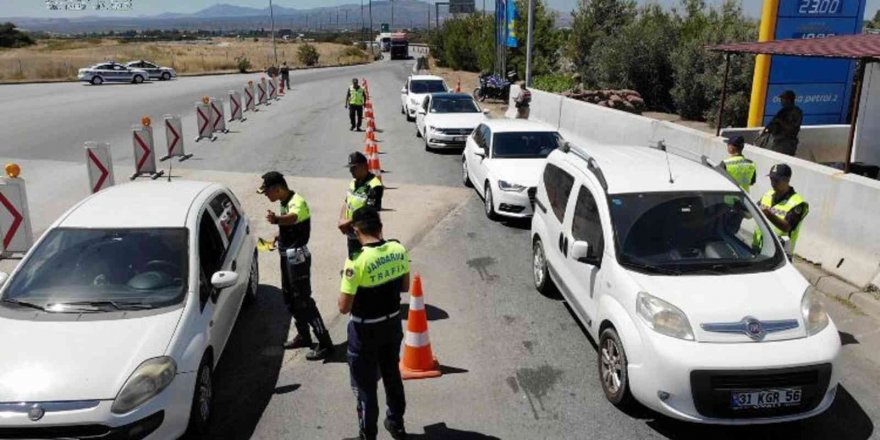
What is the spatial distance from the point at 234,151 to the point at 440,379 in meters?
13.7

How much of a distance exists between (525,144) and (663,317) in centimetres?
743

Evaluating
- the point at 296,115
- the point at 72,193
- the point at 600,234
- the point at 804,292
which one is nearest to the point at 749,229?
the point at 804,292

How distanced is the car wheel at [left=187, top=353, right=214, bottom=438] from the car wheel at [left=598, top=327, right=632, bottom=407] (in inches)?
125

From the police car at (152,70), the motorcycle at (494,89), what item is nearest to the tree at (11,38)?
the police car at (152,70)

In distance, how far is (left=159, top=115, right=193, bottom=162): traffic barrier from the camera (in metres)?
16.4

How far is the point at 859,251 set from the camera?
8102mm

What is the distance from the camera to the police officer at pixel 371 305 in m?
4.62

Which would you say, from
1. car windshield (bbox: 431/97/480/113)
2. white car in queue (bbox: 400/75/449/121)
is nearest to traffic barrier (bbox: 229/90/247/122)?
white car in queue (bbox: 400/75/449/121)

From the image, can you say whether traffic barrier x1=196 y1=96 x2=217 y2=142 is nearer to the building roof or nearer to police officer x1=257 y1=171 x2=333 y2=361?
the building roof

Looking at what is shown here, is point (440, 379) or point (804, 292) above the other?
point (804, 292)

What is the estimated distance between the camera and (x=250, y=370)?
6.33m

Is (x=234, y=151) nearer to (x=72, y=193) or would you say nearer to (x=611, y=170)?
(x=72, y=193)

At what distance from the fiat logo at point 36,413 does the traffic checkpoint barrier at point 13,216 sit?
590 cm

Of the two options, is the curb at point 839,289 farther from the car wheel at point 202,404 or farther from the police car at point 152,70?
the police car at point 152,70
